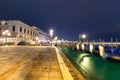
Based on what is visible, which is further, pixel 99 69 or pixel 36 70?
pixel 99 69

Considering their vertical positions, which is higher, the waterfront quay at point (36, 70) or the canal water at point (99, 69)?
the waterfront quay at point (36, 70)

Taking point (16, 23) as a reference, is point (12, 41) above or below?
below

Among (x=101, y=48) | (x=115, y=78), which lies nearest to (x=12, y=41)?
(x=101, y=48)

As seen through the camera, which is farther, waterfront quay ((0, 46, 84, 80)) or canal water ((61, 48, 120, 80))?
canal water ((61, 48, 120, 80))

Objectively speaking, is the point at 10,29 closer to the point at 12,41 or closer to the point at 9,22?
the point at 9,22

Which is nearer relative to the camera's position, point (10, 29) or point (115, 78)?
point (115, 78)

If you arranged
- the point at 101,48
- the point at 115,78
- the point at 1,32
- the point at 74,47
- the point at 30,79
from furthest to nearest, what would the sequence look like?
the point at 1,32 < the point at 74,47 < the point at 101,48 < the point at 115,78 < the point at 30,79

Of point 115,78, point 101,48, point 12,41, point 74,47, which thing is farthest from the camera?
point 12,41

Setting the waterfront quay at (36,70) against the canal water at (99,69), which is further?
the canal water at (99,69)

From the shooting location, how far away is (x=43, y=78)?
332 inches

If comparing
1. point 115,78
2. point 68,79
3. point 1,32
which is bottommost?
point 115,78

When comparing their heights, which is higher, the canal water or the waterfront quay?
the waterfront quay

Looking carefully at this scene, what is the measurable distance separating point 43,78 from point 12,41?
67794mm

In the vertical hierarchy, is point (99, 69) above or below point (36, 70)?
below
